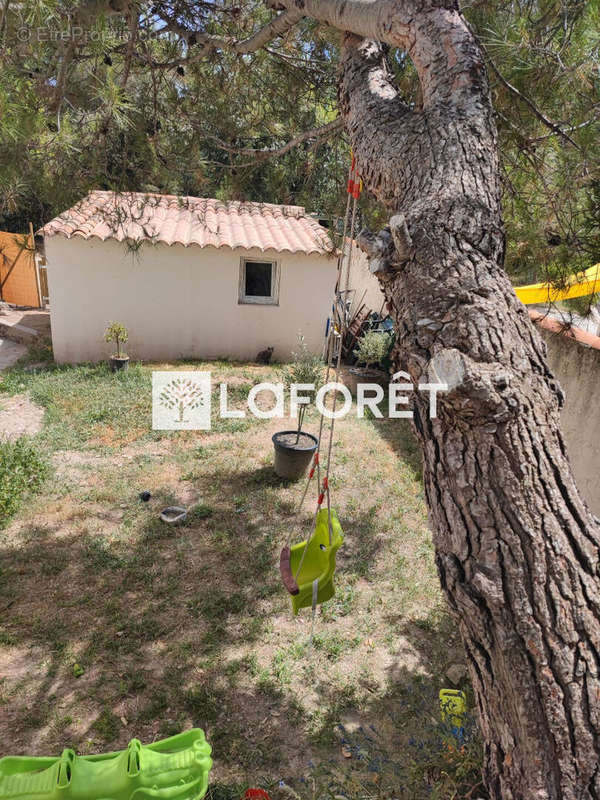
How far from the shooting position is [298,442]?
19.3 feet

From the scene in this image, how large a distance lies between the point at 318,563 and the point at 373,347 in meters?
6.50

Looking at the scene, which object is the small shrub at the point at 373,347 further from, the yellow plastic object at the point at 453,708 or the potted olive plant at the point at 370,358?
the yellow plastic object at the point at 453,708

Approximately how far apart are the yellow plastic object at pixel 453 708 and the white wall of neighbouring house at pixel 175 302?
8.08 meters

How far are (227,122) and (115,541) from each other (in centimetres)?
379

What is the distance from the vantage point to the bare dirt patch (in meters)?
6.47

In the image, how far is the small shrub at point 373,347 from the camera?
31.1ft

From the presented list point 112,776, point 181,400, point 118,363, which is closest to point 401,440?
point 181,400

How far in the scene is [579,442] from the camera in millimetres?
3920

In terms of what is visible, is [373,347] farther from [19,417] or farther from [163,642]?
[163,642]

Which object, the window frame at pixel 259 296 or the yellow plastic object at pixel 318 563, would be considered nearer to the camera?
the yellow plastic object at pixel 318 563

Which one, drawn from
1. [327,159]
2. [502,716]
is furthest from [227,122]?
[502,716]

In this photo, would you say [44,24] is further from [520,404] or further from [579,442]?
[579,442]

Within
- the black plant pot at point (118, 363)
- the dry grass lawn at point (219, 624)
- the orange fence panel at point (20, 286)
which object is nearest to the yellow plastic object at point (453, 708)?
the dry grass lawn at point (219, 624)

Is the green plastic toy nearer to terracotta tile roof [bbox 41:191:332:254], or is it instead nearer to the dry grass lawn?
the dry grass lawn
